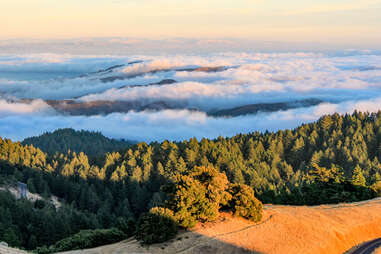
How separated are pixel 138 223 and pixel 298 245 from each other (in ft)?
62.2

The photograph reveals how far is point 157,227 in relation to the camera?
4662 cm

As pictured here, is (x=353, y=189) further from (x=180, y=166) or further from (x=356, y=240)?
(x=180, y=166)

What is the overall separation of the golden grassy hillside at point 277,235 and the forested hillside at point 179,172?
28797 millimetres

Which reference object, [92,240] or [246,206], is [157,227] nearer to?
[92,240]

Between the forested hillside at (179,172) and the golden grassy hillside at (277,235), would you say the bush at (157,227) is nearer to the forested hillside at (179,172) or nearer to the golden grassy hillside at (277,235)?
the golden grassy hillside at (277,235)

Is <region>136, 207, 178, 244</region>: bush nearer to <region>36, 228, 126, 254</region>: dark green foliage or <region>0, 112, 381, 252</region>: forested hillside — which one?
<region>36, 228, 126, 254</region>: dark green foliage

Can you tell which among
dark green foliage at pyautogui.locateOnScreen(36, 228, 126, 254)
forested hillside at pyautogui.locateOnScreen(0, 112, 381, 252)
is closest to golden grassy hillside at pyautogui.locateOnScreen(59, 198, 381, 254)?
dark green foliage at pyautogui.locateOnScreen(36, 228, 126, 254)

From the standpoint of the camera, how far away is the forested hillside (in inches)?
3561

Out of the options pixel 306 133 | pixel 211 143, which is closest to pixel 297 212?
pixel 211 143

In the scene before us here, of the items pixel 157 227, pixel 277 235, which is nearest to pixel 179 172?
pixel 277 235

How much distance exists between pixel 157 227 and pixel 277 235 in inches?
561

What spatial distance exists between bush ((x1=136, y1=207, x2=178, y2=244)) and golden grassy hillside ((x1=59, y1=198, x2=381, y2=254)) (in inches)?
33.5

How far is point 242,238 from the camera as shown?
4806 cm

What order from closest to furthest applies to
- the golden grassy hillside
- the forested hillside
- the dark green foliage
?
the golden grassy hillside < the dark green foliage < the forested hillside
